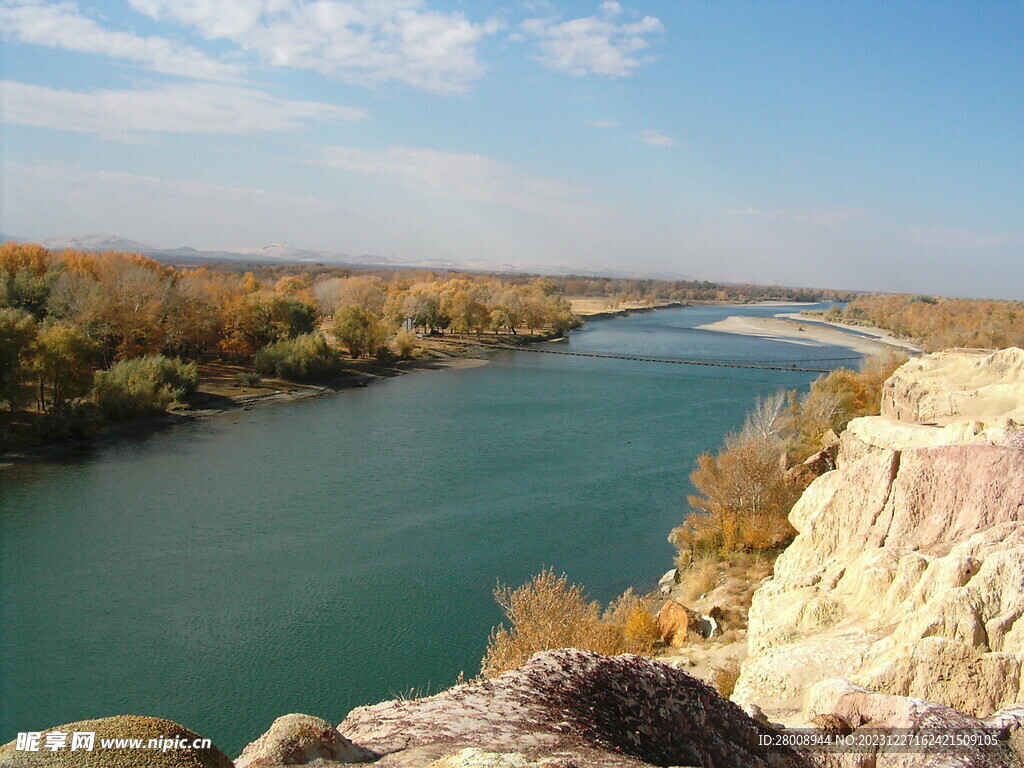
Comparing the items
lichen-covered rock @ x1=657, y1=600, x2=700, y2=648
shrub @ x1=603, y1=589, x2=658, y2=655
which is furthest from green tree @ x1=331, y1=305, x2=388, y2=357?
lichen-covered rock @ x1=657, y1=600, x2=700, y2=648

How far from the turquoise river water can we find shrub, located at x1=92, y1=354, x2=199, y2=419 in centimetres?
248

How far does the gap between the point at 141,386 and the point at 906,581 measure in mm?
36864

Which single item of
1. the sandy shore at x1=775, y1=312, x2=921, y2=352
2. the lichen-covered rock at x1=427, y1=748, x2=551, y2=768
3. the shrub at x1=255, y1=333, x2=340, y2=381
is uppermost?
the sandy shore at x1=775, y1=312, x2=921, y2=352

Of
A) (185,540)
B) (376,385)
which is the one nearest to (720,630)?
(185,540)

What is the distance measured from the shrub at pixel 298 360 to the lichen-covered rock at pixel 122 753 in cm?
4586

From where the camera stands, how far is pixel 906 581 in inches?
340

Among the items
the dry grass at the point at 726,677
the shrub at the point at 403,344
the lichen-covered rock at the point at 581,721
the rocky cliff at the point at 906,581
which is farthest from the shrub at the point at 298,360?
the lichen-covered rock at the point at 581,721

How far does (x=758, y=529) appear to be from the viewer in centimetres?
2055

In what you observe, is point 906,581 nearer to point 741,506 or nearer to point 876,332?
point 741,506

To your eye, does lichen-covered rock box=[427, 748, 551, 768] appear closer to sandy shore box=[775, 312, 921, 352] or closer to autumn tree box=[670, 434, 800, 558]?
autumn tree box=[670, 434, 800, 558]

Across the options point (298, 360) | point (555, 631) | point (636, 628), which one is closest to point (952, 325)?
point (298, 360)

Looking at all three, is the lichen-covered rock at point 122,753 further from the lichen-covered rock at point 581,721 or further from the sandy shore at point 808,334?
the sandy shore at point 808,334

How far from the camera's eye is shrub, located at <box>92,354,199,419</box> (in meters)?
35.8

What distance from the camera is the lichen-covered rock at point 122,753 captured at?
4.05m
